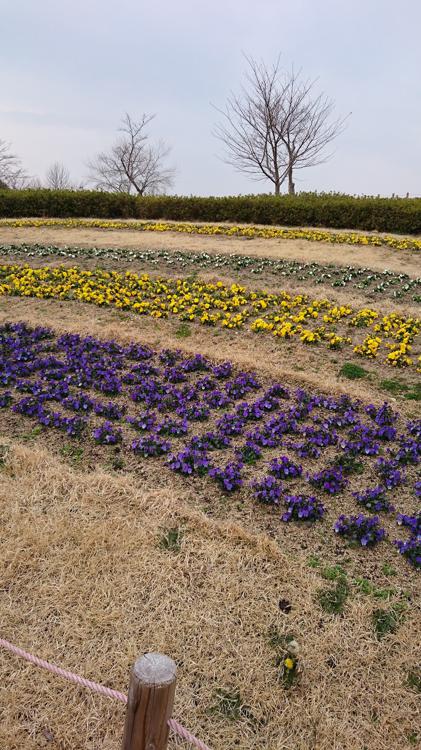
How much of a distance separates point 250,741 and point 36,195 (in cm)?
2231

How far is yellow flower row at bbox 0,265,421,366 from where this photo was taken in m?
7.70

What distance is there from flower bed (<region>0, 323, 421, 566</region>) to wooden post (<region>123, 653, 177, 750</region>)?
2.41 metres

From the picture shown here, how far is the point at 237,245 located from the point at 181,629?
12.6 meters

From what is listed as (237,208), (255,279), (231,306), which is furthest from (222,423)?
(237,208)

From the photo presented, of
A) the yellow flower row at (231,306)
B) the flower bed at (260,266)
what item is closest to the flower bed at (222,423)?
the yellow flower row at (231,306)

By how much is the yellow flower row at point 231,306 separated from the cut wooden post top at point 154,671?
5.79 metres

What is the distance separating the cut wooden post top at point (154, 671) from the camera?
1747 mm

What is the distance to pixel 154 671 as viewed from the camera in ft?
5.80

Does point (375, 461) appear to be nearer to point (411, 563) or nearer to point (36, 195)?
point (411, 563)

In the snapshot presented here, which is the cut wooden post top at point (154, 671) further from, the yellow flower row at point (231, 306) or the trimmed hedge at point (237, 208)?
the trimmed hedge at point (237, 208)

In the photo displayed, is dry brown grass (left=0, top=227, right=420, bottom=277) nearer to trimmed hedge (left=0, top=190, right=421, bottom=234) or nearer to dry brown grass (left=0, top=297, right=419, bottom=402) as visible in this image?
trimmed hedge (left=0, top=190, right=421, bottom=234)

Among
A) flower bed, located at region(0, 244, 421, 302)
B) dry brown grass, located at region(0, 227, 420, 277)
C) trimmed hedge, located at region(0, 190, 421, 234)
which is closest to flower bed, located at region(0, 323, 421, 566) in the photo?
flower bed, located at region(0, 244, 421, 302)

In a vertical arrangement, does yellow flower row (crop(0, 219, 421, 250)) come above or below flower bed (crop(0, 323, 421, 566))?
above

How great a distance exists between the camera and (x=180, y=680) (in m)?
3.02
